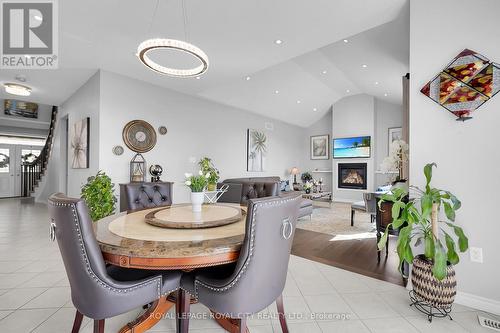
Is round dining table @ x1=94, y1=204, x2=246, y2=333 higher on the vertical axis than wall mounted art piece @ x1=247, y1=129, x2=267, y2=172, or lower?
lower

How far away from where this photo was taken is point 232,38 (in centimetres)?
287

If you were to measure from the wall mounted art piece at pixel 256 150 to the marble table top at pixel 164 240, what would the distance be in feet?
17.1

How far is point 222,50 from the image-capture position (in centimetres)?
318

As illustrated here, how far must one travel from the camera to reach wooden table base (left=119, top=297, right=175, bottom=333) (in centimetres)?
141

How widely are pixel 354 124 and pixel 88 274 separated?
315 inches

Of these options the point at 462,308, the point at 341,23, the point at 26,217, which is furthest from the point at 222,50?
the point at 26,217

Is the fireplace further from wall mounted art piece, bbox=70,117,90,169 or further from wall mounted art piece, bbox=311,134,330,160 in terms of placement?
wall mounted art piece, bbox=70,117,90,169

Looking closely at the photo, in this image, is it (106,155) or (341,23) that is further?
(106,155)

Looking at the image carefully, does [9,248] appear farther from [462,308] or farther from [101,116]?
[462,308]

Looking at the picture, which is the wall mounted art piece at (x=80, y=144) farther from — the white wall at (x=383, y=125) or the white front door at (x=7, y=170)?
the white wall at (x=383, y=125)

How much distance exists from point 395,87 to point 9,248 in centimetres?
810

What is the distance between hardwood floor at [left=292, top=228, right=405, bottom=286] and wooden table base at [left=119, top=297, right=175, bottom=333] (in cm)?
182

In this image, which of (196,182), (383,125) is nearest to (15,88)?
(196,182)

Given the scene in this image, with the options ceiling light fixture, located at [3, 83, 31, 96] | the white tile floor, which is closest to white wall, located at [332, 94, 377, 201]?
the white tile floor
